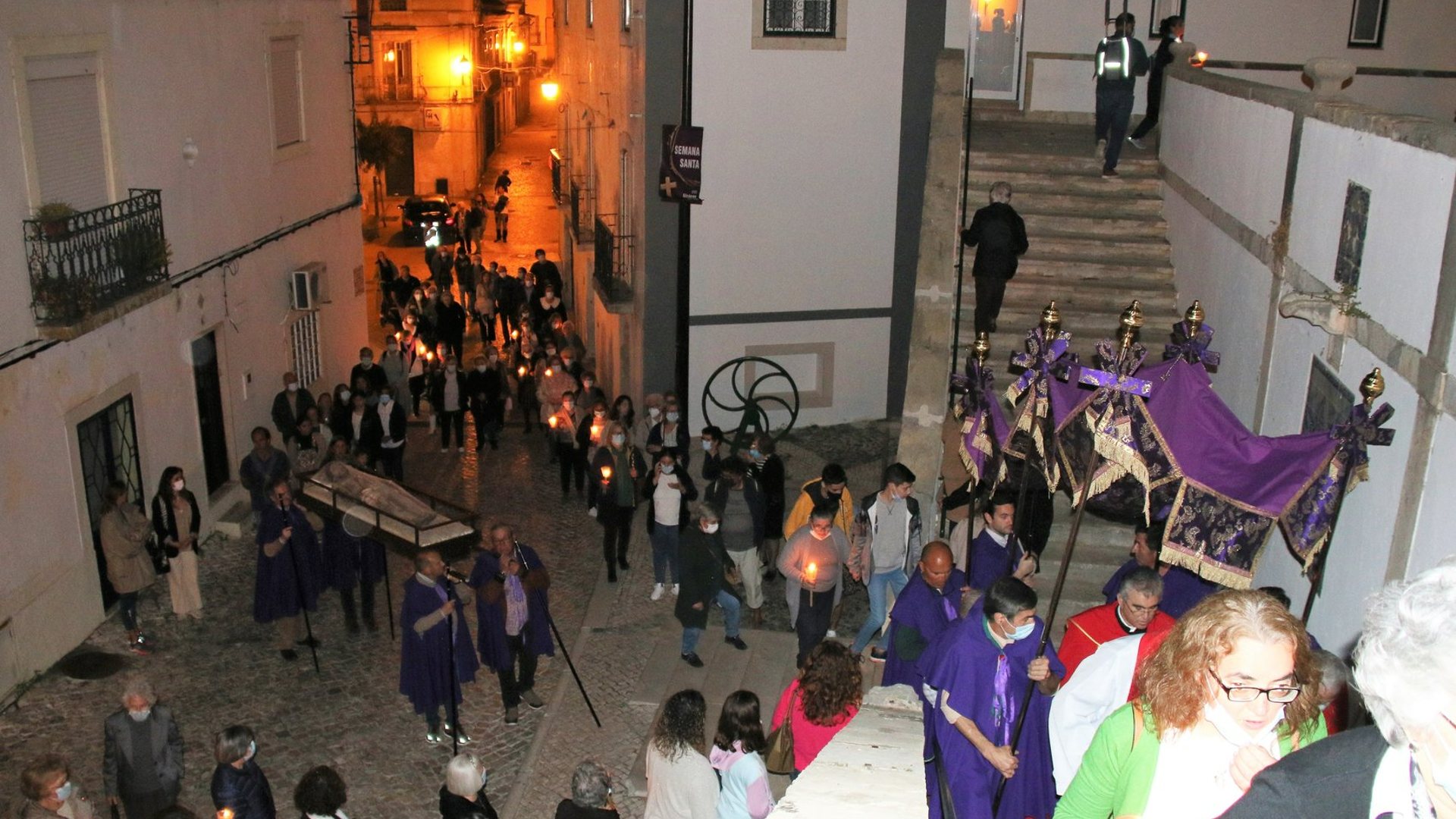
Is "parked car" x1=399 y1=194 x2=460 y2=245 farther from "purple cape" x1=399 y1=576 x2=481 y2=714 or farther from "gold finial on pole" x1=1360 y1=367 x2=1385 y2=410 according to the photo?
"gold finial on pole" x1=1360 y1=367 x2=1385 y2=410

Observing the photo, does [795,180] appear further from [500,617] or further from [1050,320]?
[1050,320]

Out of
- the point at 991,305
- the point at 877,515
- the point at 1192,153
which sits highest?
the point at 1192,153

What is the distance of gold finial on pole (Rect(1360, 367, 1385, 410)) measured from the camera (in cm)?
685

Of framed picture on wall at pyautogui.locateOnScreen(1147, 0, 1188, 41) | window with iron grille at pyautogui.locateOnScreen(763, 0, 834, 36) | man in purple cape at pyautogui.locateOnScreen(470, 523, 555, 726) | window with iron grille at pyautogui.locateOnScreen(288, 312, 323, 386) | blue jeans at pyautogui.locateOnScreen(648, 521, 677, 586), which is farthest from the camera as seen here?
window with iron grille at pyautogui.locateOnScreen(288, 312, 323, 386)

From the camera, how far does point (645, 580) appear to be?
42.6 feet

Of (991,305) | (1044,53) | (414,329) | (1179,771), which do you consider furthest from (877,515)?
(414,329)

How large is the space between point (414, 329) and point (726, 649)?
10.0 m

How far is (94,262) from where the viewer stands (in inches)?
474

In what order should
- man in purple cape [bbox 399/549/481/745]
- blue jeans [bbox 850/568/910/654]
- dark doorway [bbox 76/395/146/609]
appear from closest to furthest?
man in purple cape [bbox 399/549/481/745] → blue jeans [bbox 850/568/910/654] → dark doorway [bbox 76/395/146/609]

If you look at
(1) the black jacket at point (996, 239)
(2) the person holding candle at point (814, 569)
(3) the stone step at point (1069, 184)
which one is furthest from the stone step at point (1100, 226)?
(2) the person holding candle at point (814, 569)

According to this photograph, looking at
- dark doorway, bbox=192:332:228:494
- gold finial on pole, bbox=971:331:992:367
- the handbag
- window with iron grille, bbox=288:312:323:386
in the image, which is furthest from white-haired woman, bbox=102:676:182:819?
window with iron grille, bbox=288:312:323:386

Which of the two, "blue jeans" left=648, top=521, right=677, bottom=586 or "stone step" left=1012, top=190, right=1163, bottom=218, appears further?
"stone step" left=1012, top=190, right=1163, bottom=218

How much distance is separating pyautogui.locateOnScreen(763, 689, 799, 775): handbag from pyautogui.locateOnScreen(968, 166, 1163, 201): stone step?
354 inches

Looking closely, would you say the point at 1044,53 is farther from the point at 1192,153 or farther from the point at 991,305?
the point at 991,305
